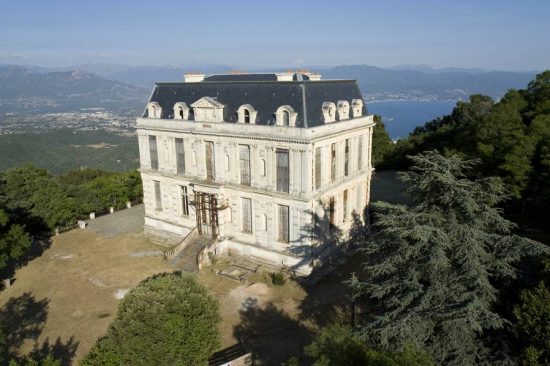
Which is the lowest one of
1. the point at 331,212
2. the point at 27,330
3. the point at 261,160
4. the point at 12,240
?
the point at 27,330

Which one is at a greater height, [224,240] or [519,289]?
[519,289]

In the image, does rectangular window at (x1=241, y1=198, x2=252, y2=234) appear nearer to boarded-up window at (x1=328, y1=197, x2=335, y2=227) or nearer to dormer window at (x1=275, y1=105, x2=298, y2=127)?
boarded-up window at (x1=328, y1=197, x2=335, y2=227)

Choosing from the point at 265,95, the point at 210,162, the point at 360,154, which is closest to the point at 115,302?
the point at 210,162

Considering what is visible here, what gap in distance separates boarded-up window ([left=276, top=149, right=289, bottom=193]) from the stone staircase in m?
8.92

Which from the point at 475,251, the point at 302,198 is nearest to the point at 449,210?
the point at 475,251

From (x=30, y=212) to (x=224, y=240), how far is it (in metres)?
23.6

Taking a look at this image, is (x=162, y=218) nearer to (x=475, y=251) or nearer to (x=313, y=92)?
(x=313, y=92)

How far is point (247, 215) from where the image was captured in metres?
36.1

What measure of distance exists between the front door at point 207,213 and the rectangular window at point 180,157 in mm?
3620

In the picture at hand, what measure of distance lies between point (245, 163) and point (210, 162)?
3992mm

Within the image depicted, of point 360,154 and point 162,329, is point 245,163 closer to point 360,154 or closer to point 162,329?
point 360,154

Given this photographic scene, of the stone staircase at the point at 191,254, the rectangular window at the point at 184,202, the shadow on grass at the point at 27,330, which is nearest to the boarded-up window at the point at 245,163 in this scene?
the stone staircase at the point at 191,254

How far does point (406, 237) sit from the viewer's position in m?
21.4

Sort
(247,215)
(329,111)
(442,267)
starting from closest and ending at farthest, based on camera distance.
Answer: (442,267) < (329,111) < (247,215)
